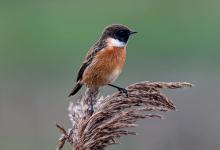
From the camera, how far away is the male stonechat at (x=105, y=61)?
310 inches

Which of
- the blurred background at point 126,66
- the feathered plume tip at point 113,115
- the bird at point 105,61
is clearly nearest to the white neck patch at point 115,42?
the bird at point 105,61

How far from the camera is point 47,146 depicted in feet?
37.2

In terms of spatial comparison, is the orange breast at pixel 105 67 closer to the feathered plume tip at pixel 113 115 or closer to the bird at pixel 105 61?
the bird at pixel 105 61

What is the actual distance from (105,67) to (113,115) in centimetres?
249

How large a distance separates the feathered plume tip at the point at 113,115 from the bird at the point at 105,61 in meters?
2.06

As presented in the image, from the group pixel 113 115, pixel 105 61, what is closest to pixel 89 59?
pixel 105 61

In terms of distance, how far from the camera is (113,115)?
548 centimetres

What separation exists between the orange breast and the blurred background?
2920 mm

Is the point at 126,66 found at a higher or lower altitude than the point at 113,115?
higher

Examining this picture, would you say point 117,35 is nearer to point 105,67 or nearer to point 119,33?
point 119,33

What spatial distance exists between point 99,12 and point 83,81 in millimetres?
11387

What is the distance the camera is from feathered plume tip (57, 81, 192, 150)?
524 centimetres

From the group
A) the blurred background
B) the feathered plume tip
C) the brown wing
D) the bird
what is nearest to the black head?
the bird

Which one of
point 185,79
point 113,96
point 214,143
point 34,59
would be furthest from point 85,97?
point 34,59
